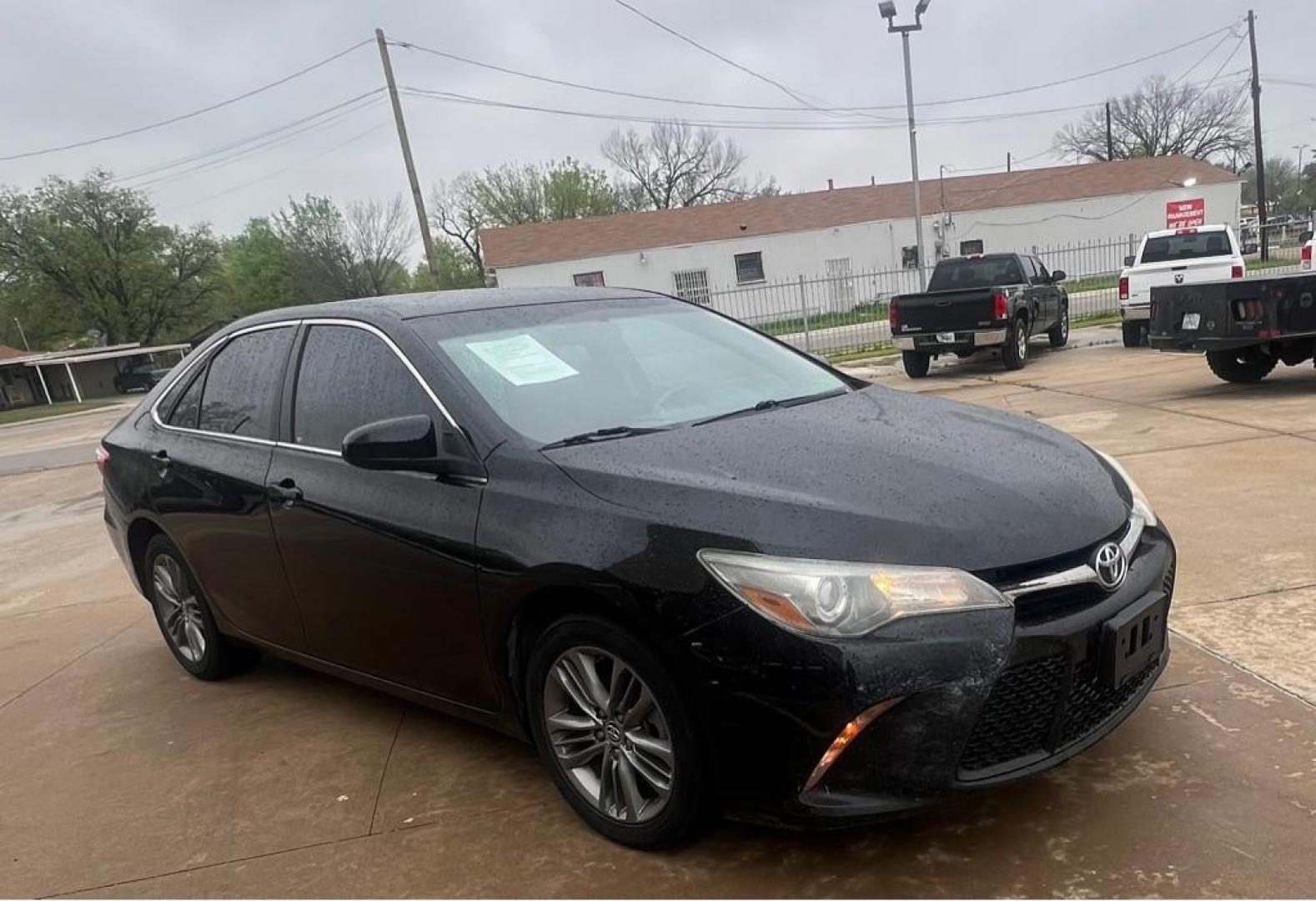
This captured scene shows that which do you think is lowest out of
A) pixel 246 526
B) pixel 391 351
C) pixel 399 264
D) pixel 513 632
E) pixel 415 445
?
pixel 513 632

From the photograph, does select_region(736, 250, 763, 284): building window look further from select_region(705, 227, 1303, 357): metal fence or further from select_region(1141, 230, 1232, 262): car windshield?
select_region(1141, 230, 1232, 262): car windshield

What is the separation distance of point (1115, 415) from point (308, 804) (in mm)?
7632

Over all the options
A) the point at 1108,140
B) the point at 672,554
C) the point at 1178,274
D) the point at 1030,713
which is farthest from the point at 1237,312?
the point at 1108,140

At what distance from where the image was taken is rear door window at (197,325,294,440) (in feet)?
12.1

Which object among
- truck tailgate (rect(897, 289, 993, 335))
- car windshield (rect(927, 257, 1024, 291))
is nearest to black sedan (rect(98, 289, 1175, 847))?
truck tailgate (rect(897, 289, 993, 335))

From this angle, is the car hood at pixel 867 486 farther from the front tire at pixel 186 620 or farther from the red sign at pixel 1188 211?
the red sign at pixel 1188 211

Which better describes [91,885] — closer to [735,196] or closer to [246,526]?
[246,526]

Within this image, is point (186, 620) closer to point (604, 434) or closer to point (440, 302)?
point (440, 302)

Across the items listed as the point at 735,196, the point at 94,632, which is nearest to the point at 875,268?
the point at 735,196

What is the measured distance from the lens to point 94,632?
5.43 meters

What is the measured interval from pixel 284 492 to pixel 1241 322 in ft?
26.8

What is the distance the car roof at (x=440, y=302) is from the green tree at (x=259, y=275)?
179 feet

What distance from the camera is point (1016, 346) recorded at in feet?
42.8

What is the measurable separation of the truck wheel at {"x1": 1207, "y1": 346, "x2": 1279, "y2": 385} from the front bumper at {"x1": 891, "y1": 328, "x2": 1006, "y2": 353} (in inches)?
139
